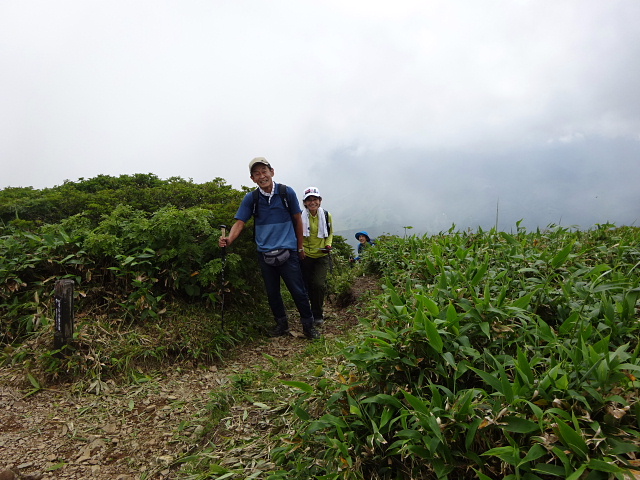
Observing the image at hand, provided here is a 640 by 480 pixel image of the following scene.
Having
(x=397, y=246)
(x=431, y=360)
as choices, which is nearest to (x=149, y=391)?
(x=431, y=360)

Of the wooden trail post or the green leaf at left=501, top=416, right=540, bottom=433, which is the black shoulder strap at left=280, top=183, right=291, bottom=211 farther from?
the green leaf at left=501, top=416, right=540, bottom=433

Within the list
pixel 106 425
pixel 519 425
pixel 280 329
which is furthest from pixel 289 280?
pixel 519 425

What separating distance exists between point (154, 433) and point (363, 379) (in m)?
2.26

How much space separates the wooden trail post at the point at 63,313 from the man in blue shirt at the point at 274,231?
1912 millimetres

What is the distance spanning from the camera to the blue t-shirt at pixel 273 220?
18.1 feet

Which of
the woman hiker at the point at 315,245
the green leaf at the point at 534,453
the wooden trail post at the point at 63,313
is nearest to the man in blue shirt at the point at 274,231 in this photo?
the woman hiker at the point at 315,245

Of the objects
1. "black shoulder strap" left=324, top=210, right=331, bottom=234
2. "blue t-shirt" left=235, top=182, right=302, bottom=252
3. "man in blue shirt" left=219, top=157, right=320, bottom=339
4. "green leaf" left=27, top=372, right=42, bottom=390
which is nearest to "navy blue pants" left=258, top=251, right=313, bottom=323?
"man in blue shirt" left=219, top=157, right=320, bottom=339

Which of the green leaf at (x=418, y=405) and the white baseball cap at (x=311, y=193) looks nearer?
the green leaf at (x=418, y=405)

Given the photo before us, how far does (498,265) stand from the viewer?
4391 mm

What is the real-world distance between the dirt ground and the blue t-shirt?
1.78 metres

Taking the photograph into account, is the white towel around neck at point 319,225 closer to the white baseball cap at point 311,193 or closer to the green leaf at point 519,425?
the white baseball cap at point 311,193

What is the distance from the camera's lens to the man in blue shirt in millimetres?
5398

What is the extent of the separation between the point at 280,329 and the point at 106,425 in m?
2.78

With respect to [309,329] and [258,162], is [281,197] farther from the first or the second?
[309,329]
